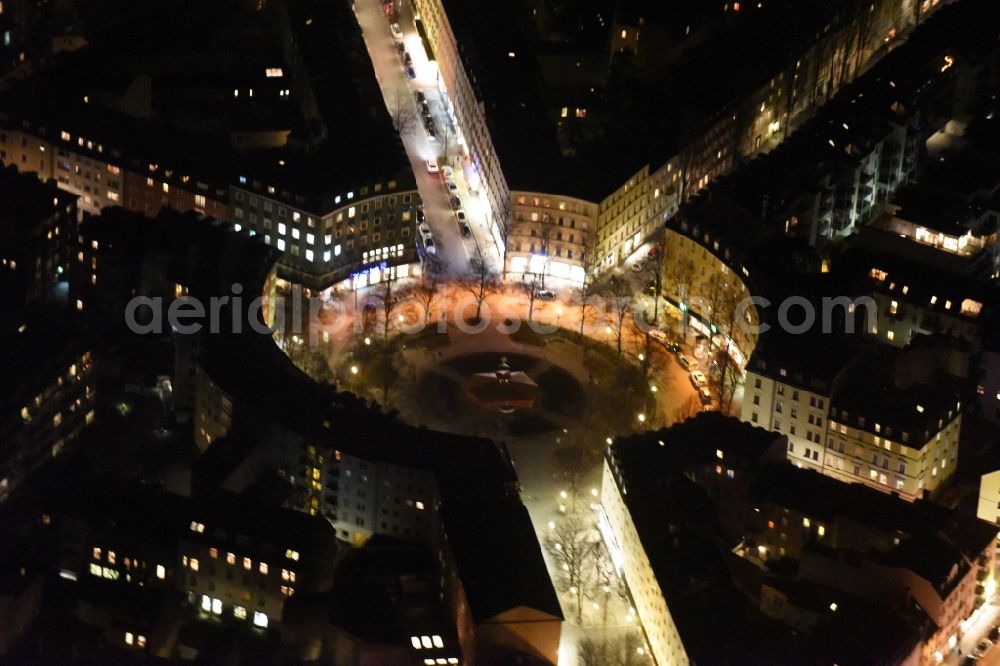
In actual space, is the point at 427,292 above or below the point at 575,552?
above

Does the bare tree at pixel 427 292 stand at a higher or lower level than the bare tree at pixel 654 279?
lower

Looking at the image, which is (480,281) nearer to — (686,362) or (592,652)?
(686,362)

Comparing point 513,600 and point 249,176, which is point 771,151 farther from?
point 513,600

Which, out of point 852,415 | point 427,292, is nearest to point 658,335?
point 427,292

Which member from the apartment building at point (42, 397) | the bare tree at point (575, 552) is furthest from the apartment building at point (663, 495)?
the apartment building at point (42, 397)

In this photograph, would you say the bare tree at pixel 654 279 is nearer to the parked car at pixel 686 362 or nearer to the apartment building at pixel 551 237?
the apartment building at pixel 551 237

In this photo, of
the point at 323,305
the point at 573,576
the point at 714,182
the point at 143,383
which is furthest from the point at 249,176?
the point at 573,576

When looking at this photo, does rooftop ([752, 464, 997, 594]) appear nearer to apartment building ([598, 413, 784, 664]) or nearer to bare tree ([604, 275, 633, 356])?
apartment building ([598, 413, 784, 664])
